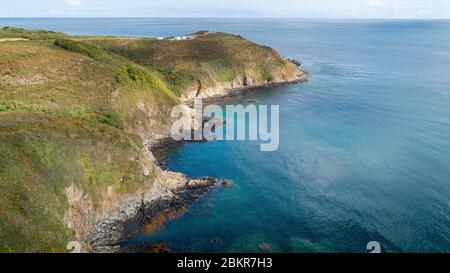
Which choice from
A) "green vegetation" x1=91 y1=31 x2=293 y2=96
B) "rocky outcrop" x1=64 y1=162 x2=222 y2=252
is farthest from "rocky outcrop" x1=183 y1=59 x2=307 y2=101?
"rocky outcrop" x1=64 y1=162 x2=222 y2=252

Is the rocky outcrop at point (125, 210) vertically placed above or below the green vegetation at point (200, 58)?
below

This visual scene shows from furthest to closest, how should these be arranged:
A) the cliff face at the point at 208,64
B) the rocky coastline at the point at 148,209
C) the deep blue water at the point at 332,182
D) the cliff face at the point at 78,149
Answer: the cliff face at the point at 208,64 → the deep blue water at the point at 332,182 → the rocky coastline at the point at 148,209 → the cliff face at the point at 78,149

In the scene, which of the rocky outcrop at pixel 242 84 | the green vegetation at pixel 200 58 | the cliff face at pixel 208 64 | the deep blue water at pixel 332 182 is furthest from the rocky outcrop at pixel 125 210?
the green vegetation at pixel 200 58

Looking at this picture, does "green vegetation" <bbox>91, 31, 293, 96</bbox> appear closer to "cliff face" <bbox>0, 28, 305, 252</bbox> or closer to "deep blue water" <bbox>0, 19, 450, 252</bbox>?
"cliff face" <bbox>0, 28, 305, 252</bbox>

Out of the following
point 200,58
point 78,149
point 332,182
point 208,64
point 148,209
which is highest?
point 200,58

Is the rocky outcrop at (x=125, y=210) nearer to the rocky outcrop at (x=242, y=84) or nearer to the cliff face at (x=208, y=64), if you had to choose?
the cliff face at (x=208, y=64)

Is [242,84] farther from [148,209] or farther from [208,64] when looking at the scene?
[148,209]

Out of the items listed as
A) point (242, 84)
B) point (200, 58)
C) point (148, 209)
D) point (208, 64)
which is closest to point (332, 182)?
point (148, 209)

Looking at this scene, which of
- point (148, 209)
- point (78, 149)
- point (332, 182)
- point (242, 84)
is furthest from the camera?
point (242, 84)
